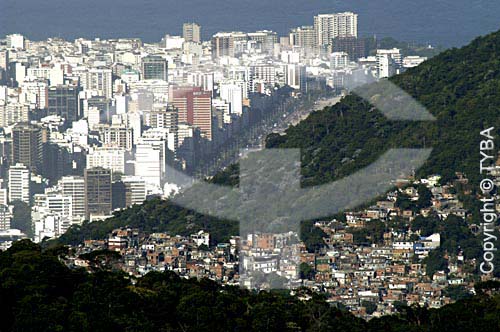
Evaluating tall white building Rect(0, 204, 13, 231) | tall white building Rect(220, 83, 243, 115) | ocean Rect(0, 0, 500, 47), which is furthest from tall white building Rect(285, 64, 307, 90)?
tall white building Rect(0, 204, 13, 231)

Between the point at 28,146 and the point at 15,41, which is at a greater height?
the point at 15,41

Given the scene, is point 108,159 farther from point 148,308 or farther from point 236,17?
point 148,308

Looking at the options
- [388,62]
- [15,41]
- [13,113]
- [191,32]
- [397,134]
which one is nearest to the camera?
[397,134]

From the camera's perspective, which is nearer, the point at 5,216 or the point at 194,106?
the point at 5,216

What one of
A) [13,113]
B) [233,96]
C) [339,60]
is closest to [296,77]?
[233,96]

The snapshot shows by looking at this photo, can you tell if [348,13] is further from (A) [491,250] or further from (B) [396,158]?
(A) [491,250]

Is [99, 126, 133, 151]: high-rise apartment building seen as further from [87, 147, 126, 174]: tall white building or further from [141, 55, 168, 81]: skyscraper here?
[141, 55, 168, 81]: skyscraper

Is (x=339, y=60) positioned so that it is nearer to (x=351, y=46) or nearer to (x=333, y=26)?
(x=351, y=46)

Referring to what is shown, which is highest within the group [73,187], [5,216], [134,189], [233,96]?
[233,96]

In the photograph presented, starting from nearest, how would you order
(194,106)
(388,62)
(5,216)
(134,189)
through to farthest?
(134,189) < (388,62) < (5,216) < (194,106)
